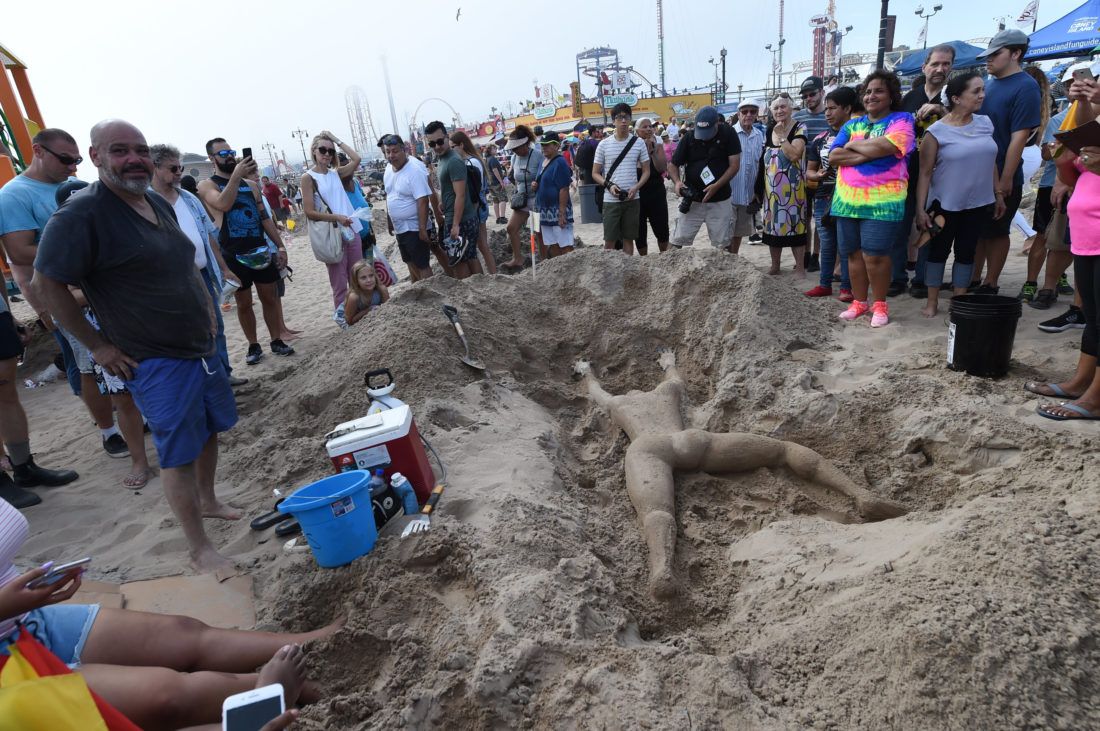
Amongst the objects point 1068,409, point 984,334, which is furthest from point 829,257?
point 1068,409

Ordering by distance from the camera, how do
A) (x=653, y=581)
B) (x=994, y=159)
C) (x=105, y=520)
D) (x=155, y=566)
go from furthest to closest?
(x=994, y=159)
(x=105, y=520)
(x=155, y=566)
(x=653, y=581)

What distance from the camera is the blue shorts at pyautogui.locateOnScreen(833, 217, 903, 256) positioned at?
4449 millimetres

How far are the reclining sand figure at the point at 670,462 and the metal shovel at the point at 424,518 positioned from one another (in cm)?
100

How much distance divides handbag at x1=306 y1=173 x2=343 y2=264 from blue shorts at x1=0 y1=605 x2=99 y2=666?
4.32 meters

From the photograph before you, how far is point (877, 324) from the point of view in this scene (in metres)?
4.57

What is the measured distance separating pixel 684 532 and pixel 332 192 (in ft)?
15.3

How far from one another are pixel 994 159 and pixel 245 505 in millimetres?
5554

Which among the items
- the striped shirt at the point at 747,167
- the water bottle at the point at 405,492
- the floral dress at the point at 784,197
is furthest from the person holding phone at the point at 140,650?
the striped shirt at the point at 747,167

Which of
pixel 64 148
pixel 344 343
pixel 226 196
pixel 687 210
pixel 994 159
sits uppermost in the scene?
pixel 64 148

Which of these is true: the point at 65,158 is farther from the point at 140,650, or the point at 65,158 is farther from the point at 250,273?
the point at 140,650

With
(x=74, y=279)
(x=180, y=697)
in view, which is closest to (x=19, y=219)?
(x=74, y=279)

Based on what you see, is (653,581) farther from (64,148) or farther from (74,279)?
(64,148)

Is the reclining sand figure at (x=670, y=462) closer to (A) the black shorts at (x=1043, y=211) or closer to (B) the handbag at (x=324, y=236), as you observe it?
(B) the handbag at (x=324, y=236)

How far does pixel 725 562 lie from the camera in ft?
8.73
